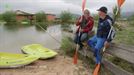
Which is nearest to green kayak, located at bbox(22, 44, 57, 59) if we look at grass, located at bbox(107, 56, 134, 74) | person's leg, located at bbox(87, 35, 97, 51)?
person's leg, located at bbox(87, 35, 97, 51)

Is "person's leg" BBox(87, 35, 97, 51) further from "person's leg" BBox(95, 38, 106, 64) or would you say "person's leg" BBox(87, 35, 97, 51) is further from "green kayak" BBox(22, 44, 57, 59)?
"green kayak" BBox(22, 44, 57, 59)

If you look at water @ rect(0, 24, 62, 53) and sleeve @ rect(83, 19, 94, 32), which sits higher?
sleeve @ rect(83, 19, 94, 32)

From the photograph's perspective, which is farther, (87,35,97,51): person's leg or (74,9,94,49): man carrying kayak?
(74,9,94,49): man carrying kayak

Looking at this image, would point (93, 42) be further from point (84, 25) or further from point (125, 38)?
point (125, 38)

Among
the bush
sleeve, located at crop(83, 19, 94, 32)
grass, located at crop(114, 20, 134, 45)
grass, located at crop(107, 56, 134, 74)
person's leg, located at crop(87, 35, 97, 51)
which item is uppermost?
sleeve, located at crop(83, 19, 94, 32)

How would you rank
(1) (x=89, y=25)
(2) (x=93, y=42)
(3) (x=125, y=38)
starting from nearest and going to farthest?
(2) (x=93, y=42), (1) (x=89, y=25), (3) (x=125, y=38)

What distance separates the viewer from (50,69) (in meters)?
7.48

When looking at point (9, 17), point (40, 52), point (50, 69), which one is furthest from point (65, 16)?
point (50, 69)

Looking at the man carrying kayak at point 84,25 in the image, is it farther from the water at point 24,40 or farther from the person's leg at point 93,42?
the water at point 24,40

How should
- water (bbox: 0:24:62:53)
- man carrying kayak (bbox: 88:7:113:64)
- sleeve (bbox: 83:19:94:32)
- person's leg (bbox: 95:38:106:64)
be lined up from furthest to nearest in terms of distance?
water (bbox: 0:24:62:53) < sleeve (bbox: 83:19:94:32) < person's leg (bbox: 95:38:106:64) < man carrying kayak (bbox: 88:7:113:64)

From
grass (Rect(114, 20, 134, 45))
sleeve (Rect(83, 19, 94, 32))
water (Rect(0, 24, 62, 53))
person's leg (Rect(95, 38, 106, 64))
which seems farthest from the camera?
water (Rect(0, 24, 62, 53))

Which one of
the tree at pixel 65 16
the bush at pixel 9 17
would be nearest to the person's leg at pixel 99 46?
the tree at pixel 65 16

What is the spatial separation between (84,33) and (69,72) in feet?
5.51

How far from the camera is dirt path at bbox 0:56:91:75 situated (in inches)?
277
